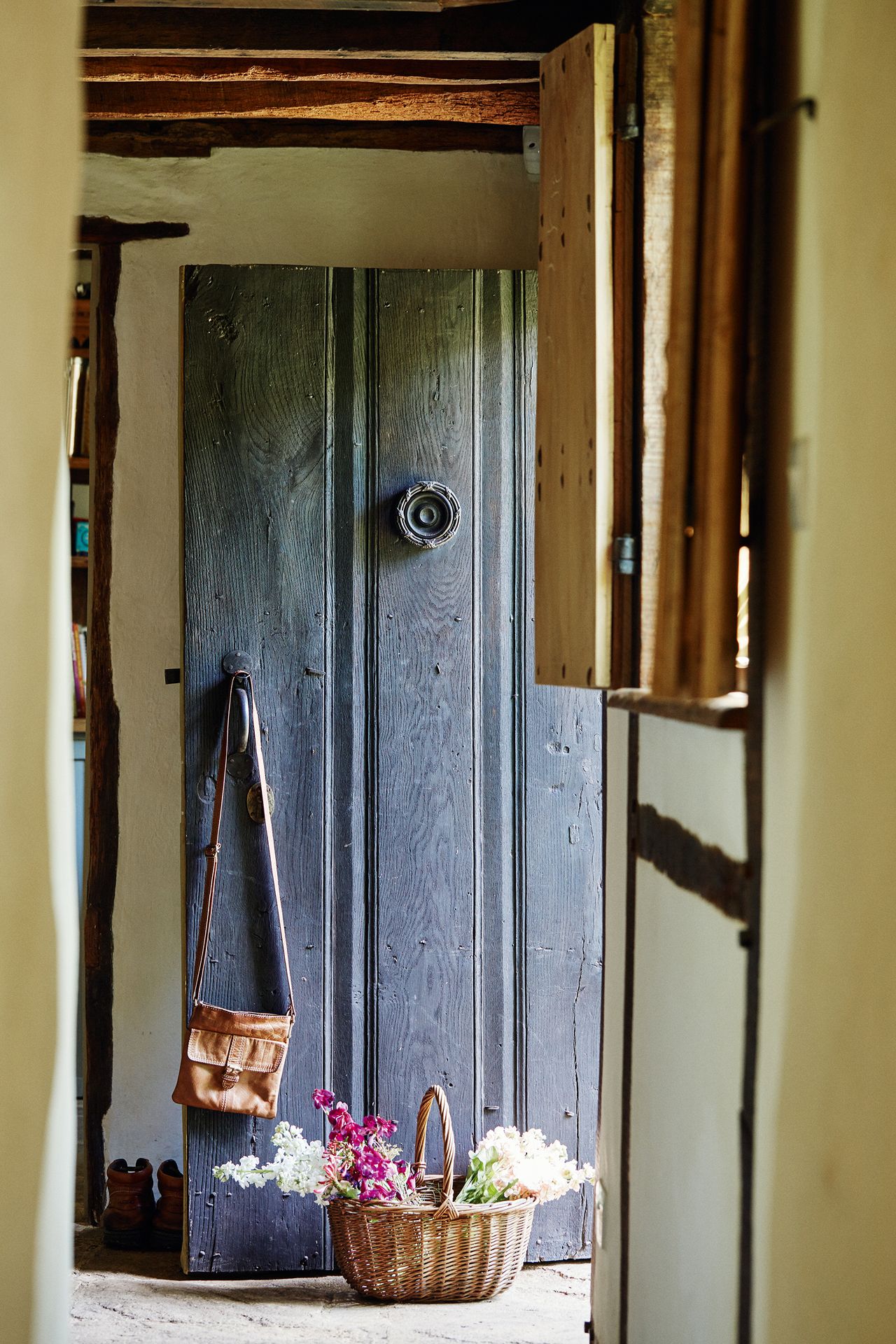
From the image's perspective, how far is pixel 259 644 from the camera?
3.03m

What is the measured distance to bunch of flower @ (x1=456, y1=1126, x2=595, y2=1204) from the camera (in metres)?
2.82

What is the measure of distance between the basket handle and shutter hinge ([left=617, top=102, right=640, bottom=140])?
1916 millimetres

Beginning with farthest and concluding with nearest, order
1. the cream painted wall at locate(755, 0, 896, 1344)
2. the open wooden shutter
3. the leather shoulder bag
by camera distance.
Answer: the leather shoulder bag
the open wooden shutter
the cream painted wall at locate(755, 0, 896, 1344)

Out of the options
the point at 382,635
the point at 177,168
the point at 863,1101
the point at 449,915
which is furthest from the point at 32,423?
the point at 177,168

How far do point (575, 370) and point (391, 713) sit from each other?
117 cm

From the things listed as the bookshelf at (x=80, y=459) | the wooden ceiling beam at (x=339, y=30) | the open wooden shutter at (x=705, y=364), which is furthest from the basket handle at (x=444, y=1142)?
the wooden ceiling beam at (x=339, y=30)

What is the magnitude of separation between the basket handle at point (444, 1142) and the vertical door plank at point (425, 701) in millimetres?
230

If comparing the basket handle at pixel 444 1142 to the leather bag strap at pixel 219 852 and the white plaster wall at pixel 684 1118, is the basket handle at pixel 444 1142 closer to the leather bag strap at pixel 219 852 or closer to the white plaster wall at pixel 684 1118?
the leather bag strap at pixel 219 852

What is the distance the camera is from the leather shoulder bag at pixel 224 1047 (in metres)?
2.92

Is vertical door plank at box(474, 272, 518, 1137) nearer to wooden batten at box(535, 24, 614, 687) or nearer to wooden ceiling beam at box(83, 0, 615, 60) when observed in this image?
wooden ceiling beam at box(83, 0, 615, 60)

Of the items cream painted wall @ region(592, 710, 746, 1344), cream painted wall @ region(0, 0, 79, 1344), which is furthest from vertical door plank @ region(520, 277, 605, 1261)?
cream painted wall @ region(0, 0, 79, 1344)

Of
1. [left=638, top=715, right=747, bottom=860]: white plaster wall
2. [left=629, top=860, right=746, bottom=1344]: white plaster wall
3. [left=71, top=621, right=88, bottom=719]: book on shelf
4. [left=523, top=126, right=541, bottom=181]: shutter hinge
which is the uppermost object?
[left=523, top=126, right=541, bottom=181]: shutter hinge

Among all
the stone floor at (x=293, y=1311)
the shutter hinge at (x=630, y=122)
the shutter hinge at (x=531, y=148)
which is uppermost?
the shutter hinge at (x=531, y=148)

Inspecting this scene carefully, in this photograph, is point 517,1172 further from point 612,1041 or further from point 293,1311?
point 612,1041
